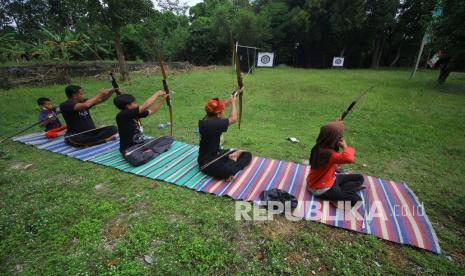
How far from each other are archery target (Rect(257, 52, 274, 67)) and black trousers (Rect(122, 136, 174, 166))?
52.7ft

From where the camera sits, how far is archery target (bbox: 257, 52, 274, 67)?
19.4 m

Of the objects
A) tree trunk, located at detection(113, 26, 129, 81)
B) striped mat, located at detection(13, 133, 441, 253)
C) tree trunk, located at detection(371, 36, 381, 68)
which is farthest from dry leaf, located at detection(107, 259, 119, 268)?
tree trunk, located at detection(371, 36, 381, 68)

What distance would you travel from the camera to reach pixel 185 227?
2.95 metres

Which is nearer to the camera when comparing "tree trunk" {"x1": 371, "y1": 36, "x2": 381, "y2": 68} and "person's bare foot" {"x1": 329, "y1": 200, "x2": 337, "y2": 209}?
"person's bare foot" {"x1": 329, "y1": 200, "x2": 337, "y2": 209}

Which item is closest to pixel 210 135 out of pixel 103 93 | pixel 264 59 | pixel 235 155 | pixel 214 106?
pixel 214 106

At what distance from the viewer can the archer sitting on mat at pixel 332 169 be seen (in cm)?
304

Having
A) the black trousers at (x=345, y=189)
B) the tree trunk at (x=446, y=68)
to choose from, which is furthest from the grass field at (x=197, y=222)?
the tree trunk at (x=446, y=68)

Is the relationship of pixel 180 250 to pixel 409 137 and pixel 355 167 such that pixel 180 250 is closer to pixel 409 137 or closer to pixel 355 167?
pixel 355 167

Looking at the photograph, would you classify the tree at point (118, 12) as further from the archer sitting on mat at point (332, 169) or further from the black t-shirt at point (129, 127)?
the archer sitting on mat at point (332, 169)

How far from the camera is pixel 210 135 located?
3.77 m

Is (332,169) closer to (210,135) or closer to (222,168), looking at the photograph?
(222,168)

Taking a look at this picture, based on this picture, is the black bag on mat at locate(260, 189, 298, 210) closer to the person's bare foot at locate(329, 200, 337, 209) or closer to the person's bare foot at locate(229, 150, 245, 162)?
the person's bare foot at locate(329, 200, 337, 209)

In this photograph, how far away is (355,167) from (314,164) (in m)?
1.73

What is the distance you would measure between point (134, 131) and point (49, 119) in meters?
2.69
